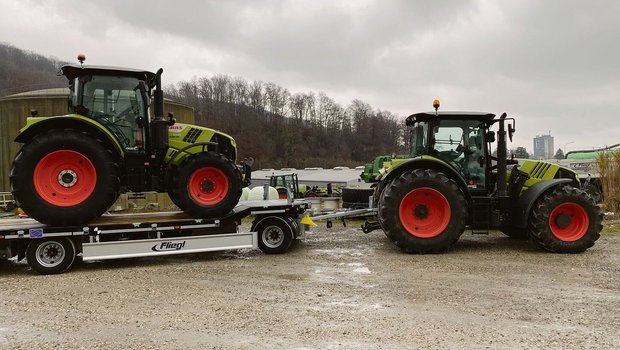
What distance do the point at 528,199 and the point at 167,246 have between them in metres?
6.29

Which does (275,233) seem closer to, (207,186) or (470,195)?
(207,186)

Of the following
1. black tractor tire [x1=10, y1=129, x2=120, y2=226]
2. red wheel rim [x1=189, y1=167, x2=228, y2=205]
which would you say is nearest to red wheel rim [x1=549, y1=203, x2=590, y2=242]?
red wheel rim [x1=189, y1=167, x2=228, y2=205]

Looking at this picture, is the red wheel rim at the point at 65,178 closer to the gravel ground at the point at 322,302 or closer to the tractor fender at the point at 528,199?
the gravel ground at the point at 322,302

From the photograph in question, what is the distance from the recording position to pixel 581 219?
8.12m

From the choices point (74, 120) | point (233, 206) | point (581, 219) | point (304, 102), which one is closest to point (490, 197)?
point (581, 219)

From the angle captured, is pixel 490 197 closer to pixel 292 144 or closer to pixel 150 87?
pixel 150 87

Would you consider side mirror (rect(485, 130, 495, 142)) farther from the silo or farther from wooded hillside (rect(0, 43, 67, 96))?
wooded hillside (rect(0, 43, 67, 96))

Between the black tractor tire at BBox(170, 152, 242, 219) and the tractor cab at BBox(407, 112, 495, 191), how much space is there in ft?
12.1

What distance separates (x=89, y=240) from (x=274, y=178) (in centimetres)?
1553

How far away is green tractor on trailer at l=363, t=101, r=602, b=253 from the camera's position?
8.05m

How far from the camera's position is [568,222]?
26.6 feet

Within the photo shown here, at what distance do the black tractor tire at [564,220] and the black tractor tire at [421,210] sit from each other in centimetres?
126

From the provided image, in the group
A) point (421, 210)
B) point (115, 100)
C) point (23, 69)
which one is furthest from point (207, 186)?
point (23, 69)

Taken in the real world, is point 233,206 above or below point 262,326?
above
